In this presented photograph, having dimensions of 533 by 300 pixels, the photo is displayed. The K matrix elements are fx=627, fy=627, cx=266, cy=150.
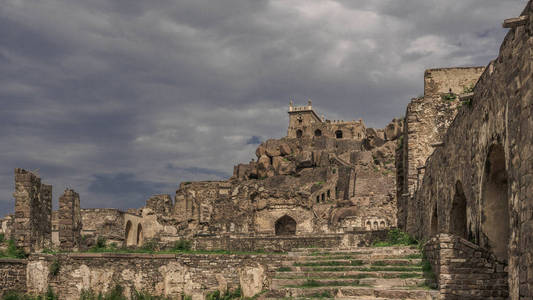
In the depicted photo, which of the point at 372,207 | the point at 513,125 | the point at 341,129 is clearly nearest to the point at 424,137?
the point at 513,125

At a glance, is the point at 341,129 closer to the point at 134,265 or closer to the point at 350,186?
the point at 350,186

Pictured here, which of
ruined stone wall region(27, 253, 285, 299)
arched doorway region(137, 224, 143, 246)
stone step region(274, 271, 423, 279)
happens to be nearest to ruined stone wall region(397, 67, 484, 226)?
ruined stone wall region(27, 253, 285, 299)

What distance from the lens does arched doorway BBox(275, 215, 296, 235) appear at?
3381 centimetres

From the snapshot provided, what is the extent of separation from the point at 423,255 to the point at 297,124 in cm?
8605

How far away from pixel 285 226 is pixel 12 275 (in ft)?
54.8

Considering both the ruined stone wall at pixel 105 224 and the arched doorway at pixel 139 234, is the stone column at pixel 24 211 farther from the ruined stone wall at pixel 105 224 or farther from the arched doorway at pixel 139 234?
the arched doorway at pixel 139 234

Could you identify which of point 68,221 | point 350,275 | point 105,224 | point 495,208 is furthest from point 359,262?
point 105,224

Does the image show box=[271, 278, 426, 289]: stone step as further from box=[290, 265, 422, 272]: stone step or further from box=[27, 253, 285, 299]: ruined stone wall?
box=[27, 253, 285, 299]: ruined stone wall

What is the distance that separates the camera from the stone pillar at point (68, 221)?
2391cm

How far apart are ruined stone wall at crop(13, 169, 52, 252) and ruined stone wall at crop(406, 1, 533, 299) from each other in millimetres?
14048

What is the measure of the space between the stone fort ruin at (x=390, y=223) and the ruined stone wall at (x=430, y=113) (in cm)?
4

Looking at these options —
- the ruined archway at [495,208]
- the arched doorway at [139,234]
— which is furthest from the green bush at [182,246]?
the ruined archway at [495,208]

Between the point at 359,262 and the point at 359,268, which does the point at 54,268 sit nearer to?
the point at 359,262

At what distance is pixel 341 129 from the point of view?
3733 inches
